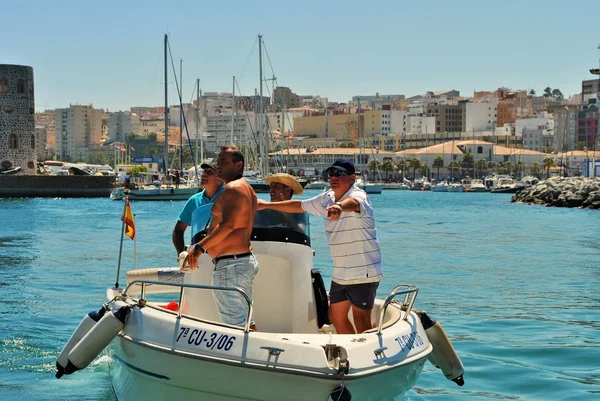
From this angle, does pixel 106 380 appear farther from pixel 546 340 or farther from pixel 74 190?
pixel 74 190

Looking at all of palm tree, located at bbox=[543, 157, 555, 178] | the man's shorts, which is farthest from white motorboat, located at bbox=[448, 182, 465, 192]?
the man's shorts

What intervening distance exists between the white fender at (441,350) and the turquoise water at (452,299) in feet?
2.22

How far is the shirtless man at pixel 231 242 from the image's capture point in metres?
7.11

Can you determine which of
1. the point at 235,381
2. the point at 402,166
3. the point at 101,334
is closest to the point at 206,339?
the point at 235,381

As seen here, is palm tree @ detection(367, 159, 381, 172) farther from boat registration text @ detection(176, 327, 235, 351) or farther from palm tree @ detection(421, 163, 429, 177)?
boat registration text @ detection(176, 327, 235, 351)

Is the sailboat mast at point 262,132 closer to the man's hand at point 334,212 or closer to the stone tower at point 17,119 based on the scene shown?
the stone tower at point 17,119

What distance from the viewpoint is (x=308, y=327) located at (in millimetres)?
7914

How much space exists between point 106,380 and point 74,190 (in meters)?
72.1

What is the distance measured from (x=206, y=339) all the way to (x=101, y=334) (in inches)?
43.8

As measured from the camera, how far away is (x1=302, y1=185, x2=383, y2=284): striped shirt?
298 inches

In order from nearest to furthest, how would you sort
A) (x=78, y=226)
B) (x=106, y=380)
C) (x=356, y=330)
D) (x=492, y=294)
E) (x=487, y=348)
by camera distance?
(x=356, y=330), (x=106, y=380), (x=487, y=348), (x=492, y=294), (x=78, y=226)

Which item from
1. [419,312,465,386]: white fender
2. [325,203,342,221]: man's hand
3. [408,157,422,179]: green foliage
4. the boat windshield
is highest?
[325,203,342,221]: man's hand

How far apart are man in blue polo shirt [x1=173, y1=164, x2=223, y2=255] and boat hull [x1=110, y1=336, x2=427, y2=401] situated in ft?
4.21

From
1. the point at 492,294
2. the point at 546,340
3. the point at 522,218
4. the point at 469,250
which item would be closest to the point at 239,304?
the point at 546,340
